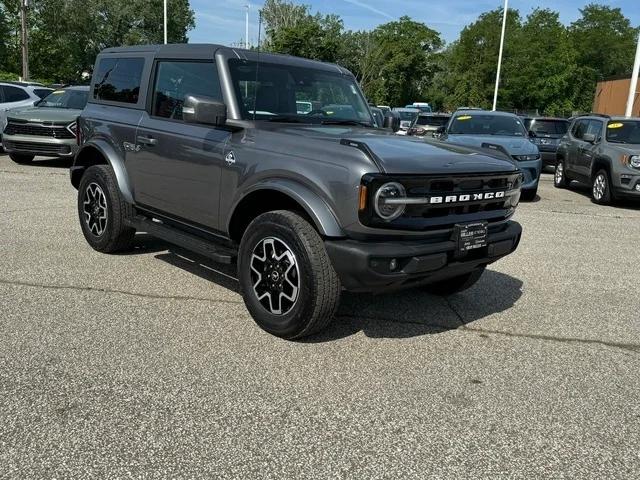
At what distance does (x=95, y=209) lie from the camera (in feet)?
19.3

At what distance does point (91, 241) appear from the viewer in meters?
6.01

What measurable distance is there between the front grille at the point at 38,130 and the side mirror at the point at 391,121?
9.10m

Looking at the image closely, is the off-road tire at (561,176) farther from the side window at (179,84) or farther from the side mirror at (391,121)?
the side window at (179,84)

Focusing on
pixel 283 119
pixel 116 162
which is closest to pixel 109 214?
pixel 116 162

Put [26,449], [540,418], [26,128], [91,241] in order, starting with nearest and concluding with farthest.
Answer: [26,449] < [540,418] < [91,241] < [26,128]

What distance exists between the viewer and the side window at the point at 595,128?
12.1 meters

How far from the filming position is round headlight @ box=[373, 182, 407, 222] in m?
3.50

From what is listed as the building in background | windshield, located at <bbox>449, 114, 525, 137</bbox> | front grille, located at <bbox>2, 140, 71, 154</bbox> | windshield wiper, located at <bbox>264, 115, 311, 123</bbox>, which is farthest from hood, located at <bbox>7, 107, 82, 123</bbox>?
the building in background

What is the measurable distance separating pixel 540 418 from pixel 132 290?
10.7 ft

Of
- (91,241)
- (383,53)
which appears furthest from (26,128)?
(383,53)

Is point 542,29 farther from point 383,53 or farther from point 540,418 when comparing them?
point 540,418

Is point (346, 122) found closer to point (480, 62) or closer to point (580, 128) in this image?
point (580, 128)

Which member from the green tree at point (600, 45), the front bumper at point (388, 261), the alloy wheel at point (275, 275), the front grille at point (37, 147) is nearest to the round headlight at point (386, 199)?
the front bumper at point (388, 261)

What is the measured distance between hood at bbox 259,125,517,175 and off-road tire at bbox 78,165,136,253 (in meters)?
1.98
